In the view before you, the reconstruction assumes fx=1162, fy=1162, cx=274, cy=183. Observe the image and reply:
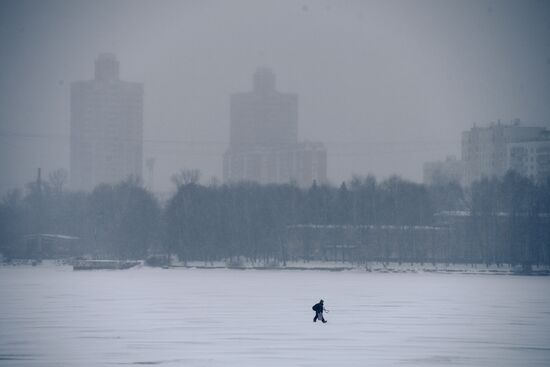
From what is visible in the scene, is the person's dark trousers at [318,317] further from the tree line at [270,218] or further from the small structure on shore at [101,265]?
the tree line at [270,218]

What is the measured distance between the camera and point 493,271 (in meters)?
116

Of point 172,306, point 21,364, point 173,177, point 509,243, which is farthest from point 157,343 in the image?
point 173,177

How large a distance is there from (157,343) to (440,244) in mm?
98271

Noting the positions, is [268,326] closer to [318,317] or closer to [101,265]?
[318,317]

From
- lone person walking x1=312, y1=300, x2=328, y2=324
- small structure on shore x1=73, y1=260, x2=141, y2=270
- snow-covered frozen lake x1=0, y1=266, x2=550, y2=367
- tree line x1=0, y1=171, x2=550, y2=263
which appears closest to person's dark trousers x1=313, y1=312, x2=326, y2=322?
lone person walking x1=312, y1=300, x2=328, y2=324

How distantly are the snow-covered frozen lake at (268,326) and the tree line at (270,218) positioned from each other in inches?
2018

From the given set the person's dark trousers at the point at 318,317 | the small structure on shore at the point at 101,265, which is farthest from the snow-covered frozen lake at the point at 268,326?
the small structure on shore at the point at 101,265

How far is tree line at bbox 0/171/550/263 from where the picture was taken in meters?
130

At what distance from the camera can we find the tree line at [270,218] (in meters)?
130

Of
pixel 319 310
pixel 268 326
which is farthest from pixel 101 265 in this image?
pixel 268 326

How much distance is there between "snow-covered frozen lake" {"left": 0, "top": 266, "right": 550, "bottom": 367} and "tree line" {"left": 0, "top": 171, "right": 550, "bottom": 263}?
51260 millimetres

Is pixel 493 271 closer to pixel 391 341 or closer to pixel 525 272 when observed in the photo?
pixel 525 272

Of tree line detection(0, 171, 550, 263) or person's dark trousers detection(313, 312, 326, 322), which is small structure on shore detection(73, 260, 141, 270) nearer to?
tree line detection(0, 171, 550, 263)

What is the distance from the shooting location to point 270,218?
137000 mm
